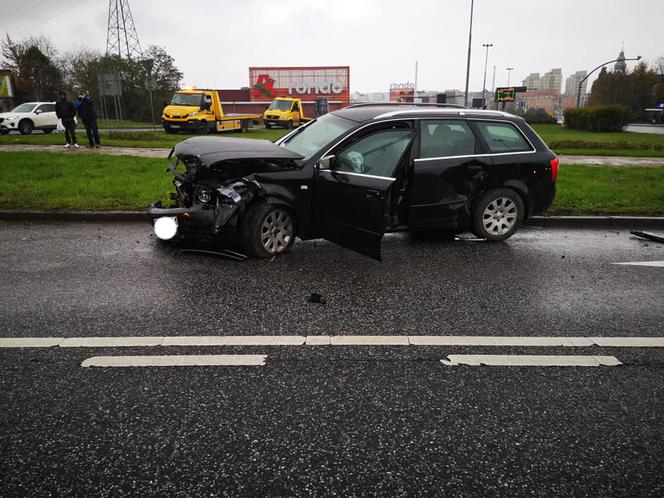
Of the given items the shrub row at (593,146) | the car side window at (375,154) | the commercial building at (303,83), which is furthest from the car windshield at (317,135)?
the commercial building at (303,83)

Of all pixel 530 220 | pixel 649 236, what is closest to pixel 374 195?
pixel 530 220

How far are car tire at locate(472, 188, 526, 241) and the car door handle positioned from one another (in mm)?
2110

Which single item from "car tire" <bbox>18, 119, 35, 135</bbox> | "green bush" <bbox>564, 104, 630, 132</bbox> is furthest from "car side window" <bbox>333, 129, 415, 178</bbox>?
"green bush" <bbox>564, 104, 630, 132</bbox>

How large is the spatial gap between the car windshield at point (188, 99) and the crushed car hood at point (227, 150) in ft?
67.5

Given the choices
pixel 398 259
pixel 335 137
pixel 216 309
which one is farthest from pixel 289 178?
pixel 216 309

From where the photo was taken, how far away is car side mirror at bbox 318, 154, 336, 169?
5.72 m

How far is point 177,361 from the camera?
10.9ft

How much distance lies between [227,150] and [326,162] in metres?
1.12

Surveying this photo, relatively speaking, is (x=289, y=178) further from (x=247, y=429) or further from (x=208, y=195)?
(x=247, y=429)

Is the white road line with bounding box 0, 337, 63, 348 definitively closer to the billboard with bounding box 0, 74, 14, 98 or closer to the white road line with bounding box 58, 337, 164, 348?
the white road line with bounding box 58, 337, 164, 348

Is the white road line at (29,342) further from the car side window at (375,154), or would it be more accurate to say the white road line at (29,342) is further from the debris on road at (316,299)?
the car side window at (375,154)

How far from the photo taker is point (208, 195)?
224 inches

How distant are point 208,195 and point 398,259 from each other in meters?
2.33

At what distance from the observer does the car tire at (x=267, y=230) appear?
5582 millimetres
